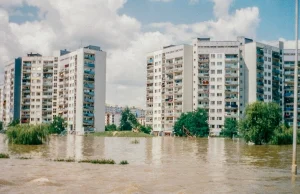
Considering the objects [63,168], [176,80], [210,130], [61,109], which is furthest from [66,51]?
[63,168]

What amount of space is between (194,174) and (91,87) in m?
141

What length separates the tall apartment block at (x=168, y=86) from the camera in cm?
15788

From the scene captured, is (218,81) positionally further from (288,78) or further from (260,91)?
(288,78)

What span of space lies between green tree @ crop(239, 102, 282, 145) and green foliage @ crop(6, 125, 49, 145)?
126 feet

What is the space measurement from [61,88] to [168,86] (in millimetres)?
50429

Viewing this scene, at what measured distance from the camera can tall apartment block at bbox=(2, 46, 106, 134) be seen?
6476 inches

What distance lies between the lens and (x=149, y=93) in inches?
6998

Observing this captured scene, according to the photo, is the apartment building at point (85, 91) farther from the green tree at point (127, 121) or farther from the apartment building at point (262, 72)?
the apartment building at point (262, 72)

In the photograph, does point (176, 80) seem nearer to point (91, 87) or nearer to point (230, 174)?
point (91, 87)

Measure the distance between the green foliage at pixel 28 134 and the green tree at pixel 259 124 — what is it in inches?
1514

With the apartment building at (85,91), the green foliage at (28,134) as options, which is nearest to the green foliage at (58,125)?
the apartment building at (85,91)

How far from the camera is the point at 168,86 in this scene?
541 feet

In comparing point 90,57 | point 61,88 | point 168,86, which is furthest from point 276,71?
point 61,88

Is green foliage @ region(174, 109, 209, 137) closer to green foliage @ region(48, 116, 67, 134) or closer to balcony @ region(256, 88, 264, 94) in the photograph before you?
balcony @ region(256, 88, 264, 94)
